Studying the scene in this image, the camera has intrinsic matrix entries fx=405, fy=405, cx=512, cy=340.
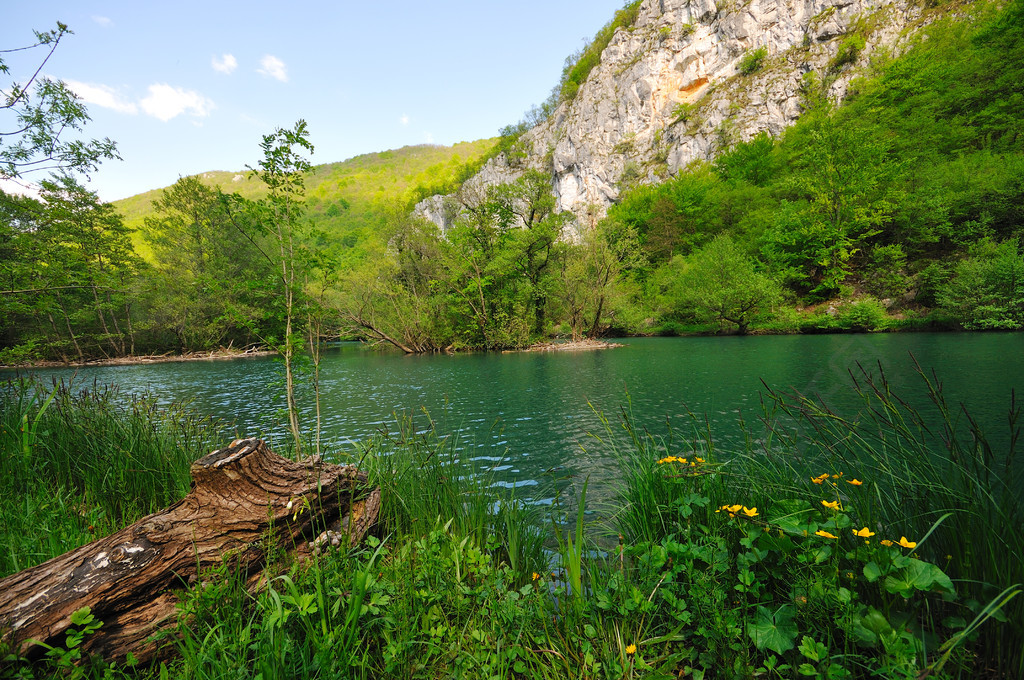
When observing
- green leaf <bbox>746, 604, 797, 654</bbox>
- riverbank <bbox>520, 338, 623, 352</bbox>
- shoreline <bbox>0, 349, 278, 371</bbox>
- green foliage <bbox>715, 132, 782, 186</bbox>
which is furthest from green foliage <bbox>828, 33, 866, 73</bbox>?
shoreline <bbox>0, 349, 278, 371</bbox>

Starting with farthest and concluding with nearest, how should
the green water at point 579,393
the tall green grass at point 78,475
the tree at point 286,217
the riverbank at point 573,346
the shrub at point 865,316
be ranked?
the riverbank at point 573,346
the shrub at point 865,316
the green water at point 579,393
the tree at point 286,217
the tall green grass at point 78,475

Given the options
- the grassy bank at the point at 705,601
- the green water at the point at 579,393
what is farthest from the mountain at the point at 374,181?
the grassy bank at the point at 705,601

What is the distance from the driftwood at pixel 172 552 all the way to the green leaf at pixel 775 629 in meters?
→ 1.93

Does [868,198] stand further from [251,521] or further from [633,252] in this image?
[251,521]

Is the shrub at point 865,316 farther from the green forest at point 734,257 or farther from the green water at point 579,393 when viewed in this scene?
the green water at point 579,393

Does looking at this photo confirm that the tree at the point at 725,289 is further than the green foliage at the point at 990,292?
Yes

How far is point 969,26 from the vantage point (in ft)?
142

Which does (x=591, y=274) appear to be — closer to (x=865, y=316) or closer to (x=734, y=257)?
A: (x=734, y=257)

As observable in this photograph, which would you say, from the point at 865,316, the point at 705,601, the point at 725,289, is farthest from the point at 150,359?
the point at 865,316

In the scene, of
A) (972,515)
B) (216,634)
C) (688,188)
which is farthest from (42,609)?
(688,188)

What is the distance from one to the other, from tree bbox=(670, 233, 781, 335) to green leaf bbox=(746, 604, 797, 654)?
35598mm

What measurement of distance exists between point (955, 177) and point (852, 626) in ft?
145

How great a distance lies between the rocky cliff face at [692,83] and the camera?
54.6 meters

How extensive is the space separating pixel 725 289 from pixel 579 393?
1049 inches
